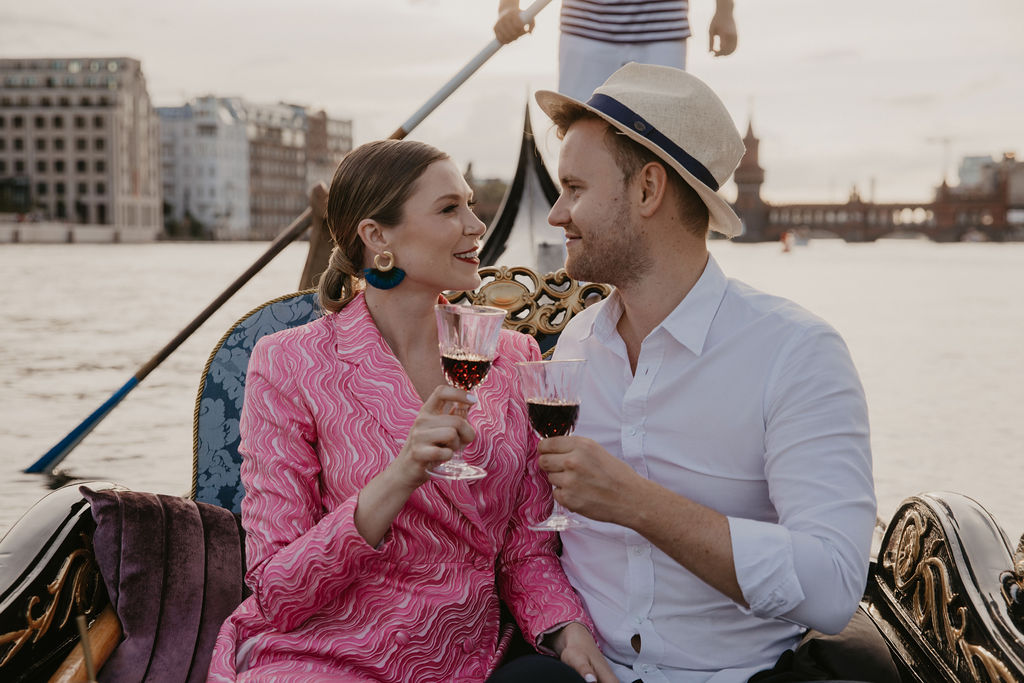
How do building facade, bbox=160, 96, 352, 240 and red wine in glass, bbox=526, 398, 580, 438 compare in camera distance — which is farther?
building facade, bbox=160, 96, 352, 240

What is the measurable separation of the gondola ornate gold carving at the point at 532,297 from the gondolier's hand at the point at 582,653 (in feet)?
3.27

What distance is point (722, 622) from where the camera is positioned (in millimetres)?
1597

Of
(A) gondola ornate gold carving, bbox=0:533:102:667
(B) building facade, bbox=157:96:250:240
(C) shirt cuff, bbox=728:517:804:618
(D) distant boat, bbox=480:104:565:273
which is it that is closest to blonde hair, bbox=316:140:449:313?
(A) gondola ornate gold carving, bbox=0:533:102:667

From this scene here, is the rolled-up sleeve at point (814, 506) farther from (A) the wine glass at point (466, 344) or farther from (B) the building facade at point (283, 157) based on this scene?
(B) the building facade at point (283, 157)

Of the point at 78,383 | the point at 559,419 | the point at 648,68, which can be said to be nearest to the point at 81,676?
the point at 559,419

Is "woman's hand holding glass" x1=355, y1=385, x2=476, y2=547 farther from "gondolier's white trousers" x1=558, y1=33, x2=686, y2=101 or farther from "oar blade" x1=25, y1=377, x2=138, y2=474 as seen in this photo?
"oar blade" x1=25, y1=377, x2=138, y2=474

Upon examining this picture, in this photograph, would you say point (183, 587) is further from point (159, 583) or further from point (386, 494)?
point (386, 494)

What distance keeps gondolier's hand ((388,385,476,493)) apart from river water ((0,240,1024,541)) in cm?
370

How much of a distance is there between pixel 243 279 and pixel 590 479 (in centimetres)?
334

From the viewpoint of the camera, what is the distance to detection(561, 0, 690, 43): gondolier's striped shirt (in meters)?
3.41

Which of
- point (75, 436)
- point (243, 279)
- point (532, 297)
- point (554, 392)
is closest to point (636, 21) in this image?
point (532, 297)

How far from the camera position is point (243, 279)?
4430mm

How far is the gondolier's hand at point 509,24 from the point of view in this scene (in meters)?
3.81

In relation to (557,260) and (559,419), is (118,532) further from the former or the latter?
(557,260)
